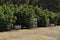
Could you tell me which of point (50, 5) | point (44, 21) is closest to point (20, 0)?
point (50, 5)

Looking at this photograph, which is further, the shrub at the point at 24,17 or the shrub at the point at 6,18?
the shrub at the point at 24,17

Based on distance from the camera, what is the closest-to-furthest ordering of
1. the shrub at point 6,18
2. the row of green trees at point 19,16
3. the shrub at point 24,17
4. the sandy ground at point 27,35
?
the sandy ground at point 27,35
the shrub at point 6,18
the row of green trees at point 19,16
the shrub at point 24,17

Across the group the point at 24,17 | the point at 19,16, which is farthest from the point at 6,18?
the point at 24,17

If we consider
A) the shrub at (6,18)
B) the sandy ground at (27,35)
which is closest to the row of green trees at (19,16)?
the shrub at (6,18)

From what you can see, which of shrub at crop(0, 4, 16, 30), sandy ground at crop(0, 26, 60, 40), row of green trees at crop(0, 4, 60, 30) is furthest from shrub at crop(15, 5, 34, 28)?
sandy ground at crop(0, 26, 60, 40)

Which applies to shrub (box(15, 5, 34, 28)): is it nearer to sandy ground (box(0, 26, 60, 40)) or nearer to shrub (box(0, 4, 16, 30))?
shrub (box(0, 4, 16, 30))

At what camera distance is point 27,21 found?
73.3 ft

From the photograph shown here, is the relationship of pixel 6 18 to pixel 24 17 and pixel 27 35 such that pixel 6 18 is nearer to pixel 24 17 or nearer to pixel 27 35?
pixel 24 17

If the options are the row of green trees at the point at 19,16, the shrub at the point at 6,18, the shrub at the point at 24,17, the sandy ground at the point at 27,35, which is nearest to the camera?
the sandy ground at the point at 27,35

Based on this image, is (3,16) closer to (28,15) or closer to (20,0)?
(28,15)

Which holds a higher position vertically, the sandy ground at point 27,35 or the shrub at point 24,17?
the shrub at point 24,17

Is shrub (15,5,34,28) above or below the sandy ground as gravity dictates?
above

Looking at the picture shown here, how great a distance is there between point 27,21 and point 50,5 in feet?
83.6

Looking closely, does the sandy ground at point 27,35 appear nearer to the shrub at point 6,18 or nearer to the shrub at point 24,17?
the shrub at point 6,18
